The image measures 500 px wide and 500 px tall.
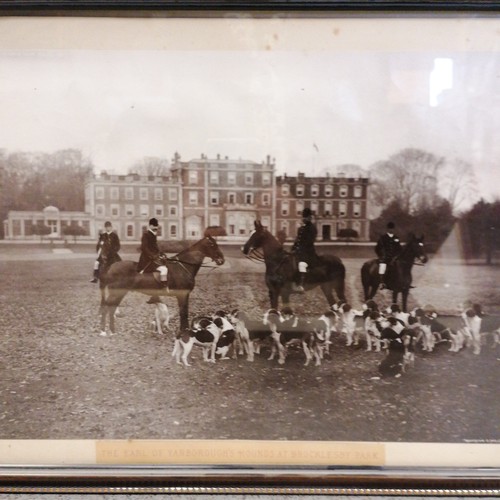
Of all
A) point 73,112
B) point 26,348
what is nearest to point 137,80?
point 73,112

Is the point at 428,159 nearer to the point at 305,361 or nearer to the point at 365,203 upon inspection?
the point at 365,203

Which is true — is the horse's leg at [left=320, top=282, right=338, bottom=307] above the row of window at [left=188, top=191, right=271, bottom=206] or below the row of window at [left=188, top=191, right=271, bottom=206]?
below

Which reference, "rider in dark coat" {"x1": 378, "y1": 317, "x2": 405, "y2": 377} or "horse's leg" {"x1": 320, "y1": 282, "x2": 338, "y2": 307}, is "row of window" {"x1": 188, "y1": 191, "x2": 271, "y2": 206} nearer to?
"horse's leg" {"x1": 320, "y1": 282, "x2": 338, "y2": 307}

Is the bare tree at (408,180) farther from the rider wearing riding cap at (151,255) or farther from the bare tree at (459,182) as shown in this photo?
the rider wearing riding cap at (151,255)

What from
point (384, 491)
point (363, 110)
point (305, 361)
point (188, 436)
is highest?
point (363, 110)

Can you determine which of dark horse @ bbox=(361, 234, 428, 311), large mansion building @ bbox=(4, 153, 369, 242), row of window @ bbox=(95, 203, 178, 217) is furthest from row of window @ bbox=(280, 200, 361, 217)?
row of window @ bbox=(95, 203, 178, 217)

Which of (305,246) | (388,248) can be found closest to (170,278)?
(305,246)
